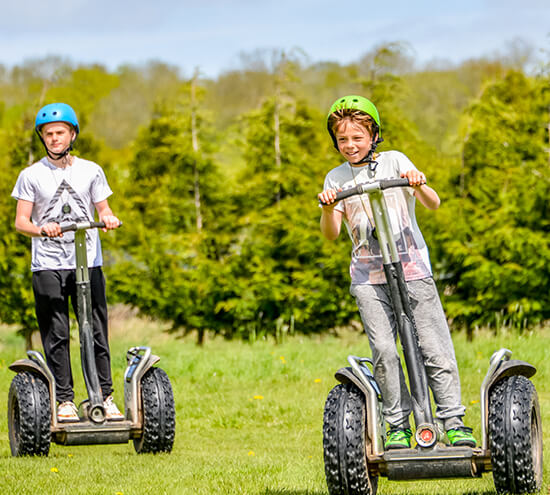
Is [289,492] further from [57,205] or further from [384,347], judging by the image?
[57,205]

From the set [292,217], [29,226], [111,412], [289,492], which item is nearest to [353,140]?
[289,492]

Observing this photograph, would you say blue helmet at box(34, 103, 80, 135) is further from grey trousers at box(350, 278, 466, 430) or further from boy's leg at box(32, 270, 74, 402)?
grey trousers at box(350, 278, 466, 430)

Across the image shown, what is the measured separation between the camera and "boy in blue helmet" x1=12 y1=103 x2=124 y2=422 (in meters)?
5.31

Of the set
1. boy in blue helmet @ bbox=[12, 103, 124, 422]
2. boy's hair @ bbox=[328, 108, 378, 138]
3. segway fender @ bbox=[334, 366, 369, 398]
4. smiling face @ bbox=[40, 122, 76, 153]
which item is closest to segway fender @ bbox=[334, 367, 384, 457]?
segway fender @ bbox=[334, 366, 369, 398]

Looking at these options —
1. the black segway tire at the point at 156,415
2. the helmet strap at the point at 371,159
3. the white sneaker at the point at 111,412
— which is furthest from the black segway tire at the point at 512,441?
the white sneaker at the point at 111,412

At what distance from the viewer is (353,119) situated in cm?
386

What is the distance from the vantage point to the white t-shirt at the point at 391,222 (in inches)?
150

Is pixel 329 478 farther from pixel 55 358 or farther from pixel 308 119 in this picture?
pixel 308 119

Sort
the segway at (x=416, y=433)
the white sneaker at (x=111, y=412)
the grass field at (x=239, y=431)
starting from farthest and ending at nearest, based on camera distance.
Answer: the white sneaker at (x=111, y=412) → the grass field at (x=239, y=431) → the segway at (x=416, y=433)

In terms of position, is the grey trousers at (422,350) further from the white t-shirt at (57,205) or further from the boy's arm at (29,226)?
the white t-shirt at (57,205)

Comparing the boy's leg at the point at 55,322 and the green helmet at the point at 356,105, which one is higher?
the green helmet at the point at 356,105

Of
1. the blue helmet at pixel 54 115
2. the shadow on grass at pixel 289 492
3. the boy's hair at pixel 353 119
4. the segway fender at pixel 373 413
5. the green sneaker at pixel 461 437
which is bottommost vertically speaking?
the shadow on grass at pixel 289 492

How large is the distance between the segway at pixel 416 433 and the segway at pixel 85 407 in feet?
5.85

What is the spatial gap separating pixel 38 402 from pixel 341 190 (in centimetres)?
246
